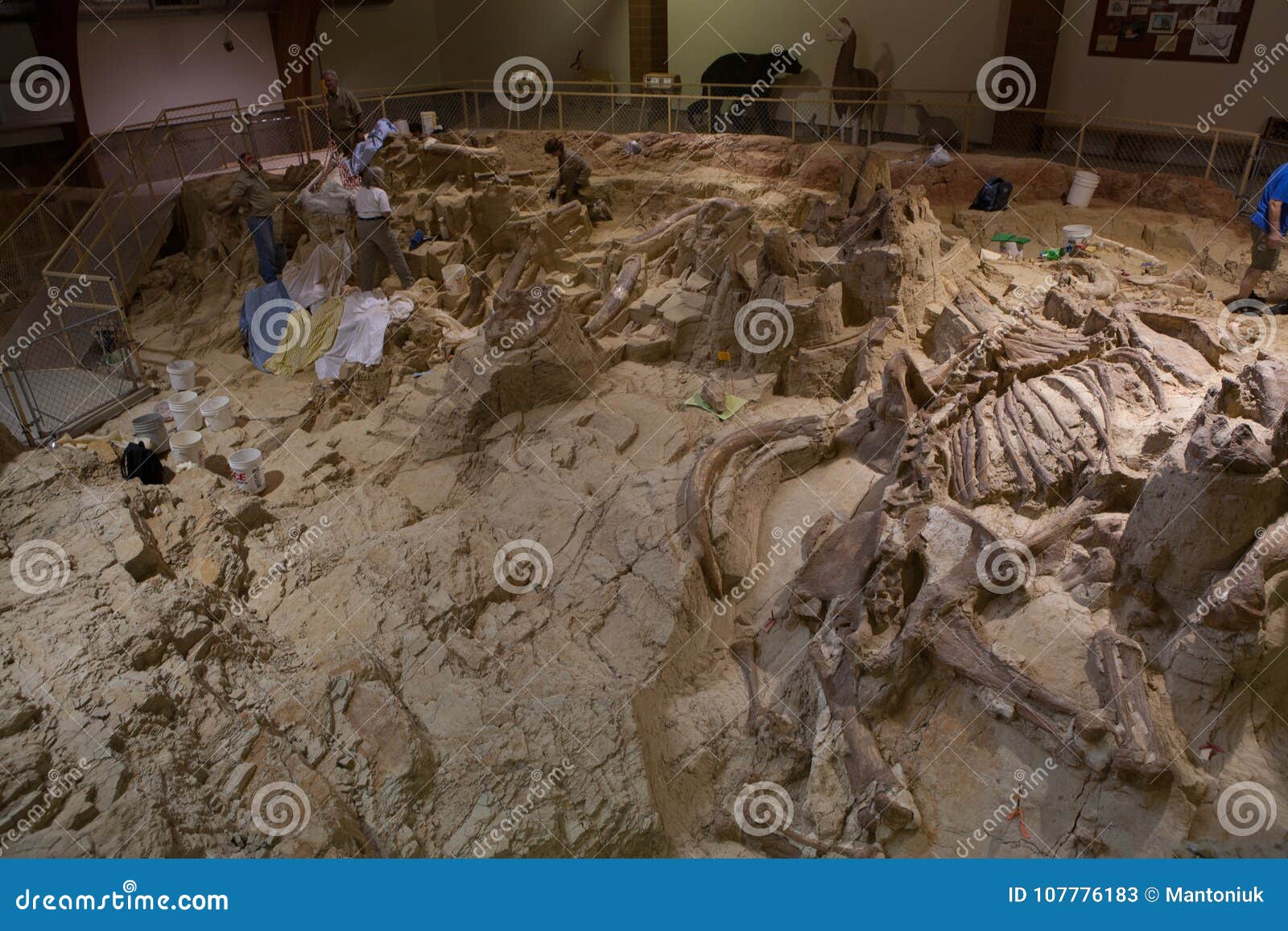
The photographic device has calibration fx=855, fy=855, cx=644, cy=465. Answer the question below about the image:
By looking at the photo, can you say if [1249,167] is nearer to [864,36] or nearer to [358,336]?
[864,36]

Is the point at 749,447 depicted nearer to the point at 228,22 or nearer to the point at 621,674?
the point at 621,674

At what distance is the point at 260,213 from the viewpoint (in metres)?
11.0

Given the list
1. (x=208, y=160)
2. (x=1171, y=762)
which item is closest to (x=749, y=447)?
(x=1171, y=762)

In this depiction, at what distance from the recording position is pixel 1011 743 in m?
4.05

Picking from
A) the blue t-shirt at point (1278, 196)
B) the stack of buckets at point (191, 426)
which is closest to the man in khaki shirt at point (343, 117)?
the stack of buckets at point (191, 426)

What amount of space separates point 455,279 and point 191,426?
3.79m

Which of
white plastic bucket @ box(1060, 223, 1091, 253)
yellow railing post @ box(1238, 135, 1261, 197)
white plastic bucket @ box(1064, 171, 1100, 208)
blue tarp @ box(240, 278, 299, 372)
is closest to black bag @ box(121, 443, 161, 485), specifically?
blue tarp @ box(240, 278, 299, 372)

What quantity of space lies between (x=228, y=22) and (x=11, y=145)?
13.2 feet

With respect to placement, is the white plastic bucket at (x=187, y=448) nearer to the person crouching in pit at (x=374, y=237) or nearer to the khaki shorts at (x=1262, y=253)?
the person crouching in pit at (x=374, y=237)

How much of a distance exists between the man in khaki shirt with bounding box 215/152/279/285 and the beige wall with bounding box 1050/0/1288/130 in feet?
36.3

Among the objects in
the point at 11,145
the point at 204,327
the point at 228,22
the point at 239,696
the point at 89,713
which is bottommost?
the point at 204,327

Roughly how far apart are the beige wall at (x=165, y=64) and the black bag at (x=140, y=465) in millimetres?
8932

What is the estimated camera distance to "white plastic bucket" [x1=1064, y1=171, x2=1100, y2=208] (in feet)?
36.4

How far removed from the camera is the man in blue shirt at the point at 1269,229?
26.0 feet
